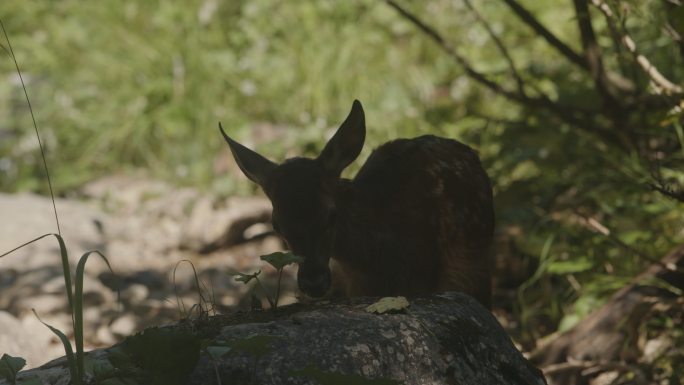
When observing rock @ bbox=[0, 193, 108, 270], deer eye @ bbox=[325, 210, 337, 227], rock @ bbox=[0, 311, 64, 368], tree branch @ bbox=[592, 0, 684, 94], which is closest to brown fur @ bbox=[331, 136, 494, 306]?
deer eye @ bbox=[325, 210, 337, 227]

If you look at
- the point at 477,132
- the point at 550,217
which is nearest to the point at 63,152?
the point at 477,132

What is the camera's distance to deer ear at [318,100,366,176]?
13.3ft

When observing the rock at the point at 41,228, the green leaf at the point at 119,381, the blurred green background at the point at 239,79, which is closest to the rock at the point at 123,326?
the rock at the point at 41,228

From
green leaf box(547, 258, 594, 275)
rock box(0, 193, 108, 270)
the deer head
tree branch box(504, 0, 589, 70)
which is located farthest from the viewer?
rock box(0, 193, 108, 270)

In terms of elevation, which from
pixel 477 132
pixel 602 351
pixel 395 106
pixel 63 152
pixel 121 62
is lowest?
pixel 602 351

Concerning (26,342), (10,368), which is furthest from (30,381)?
(26,342)

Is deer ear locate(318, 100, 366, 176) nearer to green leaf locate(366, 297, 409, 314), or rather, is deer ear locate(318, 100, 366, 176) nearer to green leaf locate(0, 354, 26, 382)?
green leaf locate(366, 297, 409, 314)

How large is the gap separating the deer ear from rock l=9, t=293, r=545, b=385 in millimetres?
940

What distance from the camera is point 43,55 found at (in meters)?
10.1

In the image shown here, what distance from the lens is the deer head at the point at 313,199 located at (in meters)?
3.95

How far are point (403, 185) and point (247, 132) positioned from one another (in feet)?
14.9

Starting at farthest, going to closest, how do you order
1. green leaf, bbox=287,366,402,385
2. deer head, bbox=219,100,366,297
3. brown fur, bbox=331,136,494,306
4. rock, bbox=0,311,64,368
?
1. rock, bbox=0,311,64,368
2. brown fur, bbox=331,136,494,306
3. deer head, bbox=219,100,366,297
4. green leaf, bbox=287,366,402,385

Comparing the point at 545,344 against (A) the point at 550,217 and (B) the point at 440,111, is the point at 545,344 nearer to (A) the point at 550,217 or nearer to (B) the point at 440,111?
(A) the point at 550,217

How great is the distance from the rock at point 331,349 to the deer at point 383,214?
738 millimetres
